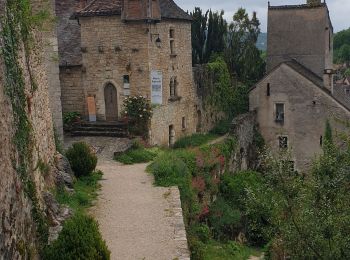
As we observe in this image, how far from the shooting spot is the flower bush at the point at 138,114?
79.7 feet

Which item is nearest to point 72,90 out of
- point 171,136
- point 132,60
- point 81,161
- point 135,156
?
point 132,60

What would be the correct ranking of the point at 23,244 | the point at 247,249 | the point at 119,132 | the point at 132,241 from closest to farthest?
1. the point at 23,244
2. the point at 132,241
3. the point at 247,249
4. the point at 119,132

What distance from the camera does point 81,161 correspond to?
687 inches

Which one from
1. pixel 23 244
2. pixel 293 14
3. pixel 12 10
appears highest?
pixel 293 14

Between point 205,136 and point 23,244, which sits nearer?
point 23,244

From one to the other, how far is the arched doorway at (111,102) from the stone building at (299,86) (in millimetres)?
8974

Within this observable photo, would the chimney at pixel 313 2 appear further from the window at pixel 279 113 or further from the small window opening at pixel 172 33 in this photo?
the small window opening at pixel 172 33

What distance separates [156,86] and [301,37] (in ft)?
36.5

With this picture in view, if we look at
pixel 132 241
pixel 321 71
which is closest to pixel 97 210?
pixel 132 241

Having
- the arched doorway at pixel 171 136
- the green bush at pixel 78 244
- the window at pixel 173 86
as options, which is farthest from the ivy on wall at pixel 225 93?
the green bush at pixel 78 244

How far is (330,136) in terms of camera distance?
2833 centimetres

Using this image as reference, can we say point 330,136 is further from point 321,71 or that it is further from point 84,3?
point 84,3

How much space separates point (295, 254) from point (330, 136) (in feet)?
62.2

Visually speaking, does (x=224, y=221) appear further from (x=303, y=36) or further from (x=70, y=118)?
(x=303, y=36)
